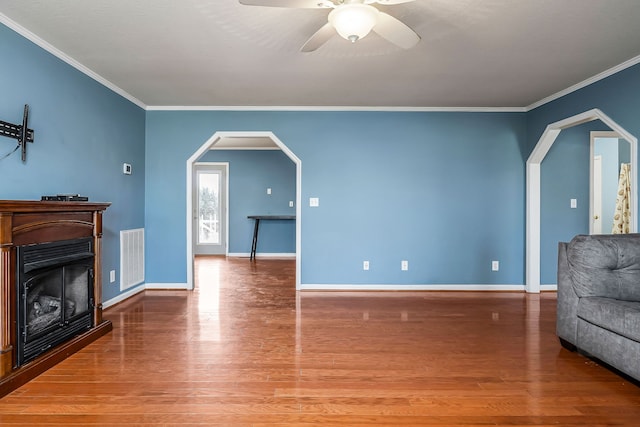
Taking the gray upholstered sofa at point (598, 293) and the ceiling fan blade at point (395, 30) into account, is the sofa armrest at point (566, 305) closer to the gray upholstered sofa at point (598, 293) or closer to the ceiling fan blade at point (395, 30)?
the gray upholstered sofa at point (598, 293)

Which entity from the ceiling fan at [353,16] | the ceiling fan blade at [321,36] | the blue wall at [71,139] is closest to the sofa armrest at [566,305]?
the ceiling fan at [353,16]

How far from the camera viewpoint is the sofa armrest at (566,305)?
260 cm

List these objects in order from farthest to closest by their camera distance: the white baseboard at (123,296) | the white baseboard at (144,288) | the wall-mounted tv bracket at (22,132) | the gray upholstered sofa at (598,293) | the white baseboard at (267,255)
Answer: the white baseboard at (267,255) → the white baseboard at (144,288) → the white baseboard at (123,296) → the wall-mounted tv bracket at (22,132) → the gray upholstered sofa at (598,293)

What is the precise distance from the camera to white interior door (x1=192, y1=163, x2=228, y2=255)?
781 cm

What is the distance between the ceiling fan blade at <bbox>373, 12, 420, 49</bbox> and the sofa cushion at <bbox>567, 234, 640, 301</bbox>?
187cm

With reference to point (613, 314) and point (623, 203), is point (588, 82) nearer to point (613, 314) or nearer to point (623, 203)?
point (613, 314)

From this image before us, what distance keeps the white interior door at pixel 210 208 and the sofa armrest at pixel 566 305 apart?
20.8 ft

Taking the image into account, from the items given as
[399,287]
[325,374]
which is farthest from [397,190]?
[325,374]

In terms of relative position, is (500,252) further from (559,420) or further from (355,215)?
(559,420)

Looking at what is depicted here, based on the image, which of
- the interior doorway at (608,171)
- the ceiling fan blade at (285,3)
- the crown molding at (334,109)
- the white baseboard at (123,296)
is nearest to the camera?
the ceiling fan blade at (285,3)

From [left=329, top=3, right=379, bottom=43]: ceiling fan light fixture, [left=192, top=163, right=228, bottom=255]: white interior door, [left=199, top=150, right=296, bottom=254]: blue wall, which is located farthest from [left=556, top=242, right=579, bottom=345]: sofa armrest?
[left=192, top=163, right=228, bottom=255]: white interior door

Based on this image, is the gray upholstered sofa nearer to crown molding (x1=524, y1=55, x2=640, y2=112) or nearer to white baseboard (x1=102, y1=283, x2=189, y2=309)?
crown molding (x1=524, y1=55, x2=640, y2=112)

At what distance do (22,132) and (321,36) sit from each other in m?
2.18

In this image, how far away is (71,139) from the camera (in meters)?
3.16
